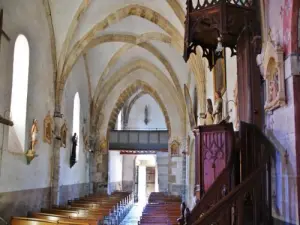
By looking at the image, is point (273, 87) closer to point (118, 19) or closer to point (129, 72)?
point (118, 19)

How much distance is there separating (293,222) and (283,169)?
659mm

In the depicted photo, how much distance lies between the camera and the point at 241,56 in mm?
6332

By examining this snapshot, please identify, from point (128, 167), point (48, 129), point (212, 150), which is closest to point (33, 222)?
point (48, 129)

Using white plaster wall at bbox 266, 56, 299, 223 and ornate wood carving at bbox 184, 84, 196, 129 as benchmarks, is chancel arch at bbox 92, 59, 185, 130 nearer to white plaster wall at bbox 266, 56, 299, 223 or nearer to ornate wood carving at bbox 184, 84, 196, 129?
ornate wood carving at bbox 184, 84, 196, 129

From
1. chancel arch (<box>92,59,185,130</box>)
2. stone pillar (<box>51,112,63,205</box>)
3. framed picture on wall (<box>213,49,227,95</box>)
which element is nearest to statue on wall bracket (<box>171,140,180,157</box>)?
chancel arch (<box>92,59,185,130</box>)

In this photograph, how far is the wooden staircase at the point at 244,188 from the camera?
4.44 meters

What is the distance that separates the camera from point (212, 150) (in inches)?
243

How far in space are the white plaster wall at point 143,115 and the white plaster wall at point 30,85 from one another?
51.9ft

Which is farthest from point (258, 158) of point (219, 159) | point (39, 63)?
point (39, 63)

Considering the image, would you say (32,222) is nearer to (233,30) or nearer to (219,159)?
(219,159)

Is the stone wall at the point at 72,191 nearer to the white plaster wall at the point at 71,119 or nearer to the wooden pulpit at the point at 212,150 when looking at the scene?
→ the white plaster wall at the point at 71,119

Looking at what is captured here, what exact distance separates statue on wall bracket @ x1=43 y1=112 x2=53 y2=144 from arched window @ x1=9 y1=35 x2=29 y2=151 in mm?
1777

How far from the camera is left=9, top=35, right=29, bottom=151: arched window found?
10.9 metres

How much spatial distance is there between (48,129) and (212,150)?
27.7 feet
